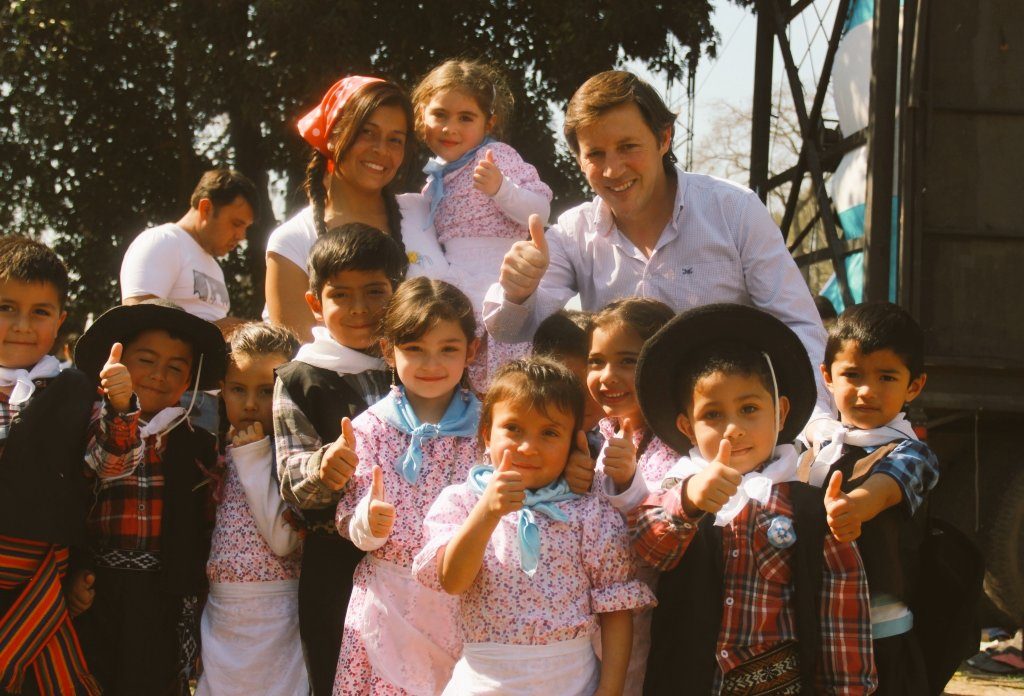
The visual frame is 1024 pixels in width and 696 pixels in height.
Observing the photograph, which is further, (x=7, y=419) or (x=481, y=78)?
(x=481, y=78)

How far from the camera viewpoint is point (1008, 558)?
6383 millimetres

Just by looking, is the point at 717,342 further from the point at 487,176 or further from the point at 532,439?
the point at 487,176

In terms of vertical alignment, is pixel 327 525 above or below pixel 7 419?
below

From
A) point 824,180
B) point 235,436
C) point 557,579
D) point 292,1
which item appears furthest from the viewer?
point 292,1

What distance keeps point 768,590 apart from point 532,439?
2.18 ft

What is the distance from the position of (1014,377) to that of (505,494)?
4816mm

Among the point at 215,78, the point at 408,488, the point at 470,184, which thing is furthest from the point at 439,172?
the point at 215,78

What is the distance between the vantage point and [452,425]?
301 centimetres

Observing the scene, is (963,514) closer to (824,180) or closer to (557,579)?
(824,180)

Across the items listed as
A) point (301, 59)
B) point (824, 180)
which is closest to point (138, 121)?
point (301, 59)

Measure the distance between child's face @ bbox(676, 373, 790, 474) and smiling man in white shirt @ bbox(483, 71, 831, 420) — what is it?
21.4 inches

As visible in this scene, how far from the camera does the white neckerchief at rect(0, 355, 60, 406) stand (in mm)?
3123

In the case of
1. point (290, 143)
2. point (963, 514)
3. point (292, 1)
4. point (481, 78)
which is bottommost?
point (963, 514)

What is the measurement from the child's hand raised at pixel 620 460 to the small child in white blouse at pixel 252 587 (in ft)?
3.41
